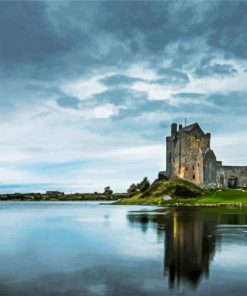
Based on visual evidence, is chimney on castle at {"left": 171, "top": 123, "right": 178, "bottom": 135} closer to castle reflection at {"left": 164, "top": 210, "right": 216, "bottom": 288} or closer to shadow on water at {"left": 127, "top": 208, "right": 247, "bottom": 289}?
shadow on water at {"left": 127, "top": 208, "right": 247, "bottom": 289}

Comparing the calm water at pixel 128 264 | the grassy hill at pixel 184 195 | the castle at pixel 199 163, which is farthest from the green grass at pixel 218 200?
the calm water at pixel 128 264

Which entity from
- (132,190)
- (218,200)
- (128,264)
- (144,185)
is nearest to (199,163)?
(144,185)

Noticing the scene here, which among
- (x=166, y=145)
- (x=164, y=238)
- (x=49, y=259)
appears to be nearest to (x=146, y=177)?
(x=166, y=145)

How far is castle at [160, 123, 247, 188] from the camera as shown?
125250 mm

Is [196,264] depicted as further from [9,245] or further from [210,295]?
[9,245]

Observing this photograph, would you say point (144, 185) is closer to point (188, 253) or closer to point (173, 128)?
point (173, 128)

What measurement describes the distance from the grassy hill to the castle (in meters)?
8.17

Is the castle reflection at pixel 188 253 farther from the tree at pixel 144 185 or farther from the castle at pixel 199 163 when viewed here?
the tree at pixel 144 185

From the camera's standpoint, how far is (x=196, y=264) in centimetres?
2162

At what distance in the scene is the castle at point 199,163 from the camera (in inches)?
4931

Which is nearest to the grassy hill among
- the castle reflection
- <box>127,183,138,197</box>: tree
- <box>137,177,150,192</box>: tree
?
<box>137,177,150,192</box>: tree

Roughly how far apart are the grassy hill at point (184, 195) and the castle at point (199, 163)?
817 centimetres

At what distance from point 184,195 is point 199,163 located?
18533 millimetres

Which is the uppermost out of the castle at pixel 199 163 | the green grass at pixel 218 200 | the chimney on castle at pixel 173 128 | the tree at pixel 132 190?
the chimney on castle at pixel 173 128
